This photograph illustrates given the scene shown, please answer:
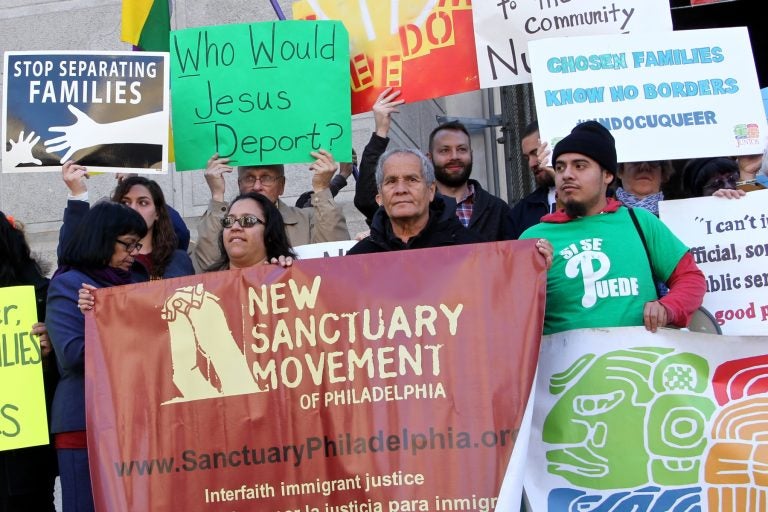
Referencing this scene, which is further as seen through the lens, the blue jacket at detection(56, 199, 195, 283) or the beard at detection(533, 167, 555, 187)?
the beard at detection(533, 167, 555, 187)

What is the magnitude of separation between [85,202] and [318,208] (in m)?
1.14

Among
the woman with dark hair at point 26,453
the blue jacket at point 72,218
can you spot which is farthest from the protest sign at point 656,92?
the woman with dark hair at point 26,453

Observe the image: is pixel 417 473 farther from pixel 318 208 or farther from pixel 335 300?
pixel 318 208

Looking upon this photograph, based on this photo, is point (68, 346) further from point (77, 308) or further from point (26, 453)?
point (26, 453)

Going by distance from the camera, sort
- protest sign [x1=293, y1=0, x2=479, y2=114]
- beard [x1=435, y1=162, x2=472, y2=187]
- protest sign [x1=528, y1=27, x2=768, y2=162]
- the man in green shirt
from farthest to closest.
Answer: protest sign [x1=293, y1=0, x2=479, y2=114] < beard [x1=435, y1=162, x2=472, y2=187] < protest sign [x1=528, y1=27, x2=768, y2=162] < the man in green shirt

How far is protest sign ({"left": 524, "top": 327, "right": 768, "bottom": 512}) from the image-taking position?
15.9 ft

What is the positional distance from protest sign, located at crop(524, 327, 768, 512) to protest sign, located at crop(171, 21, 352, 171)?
2.12 metres

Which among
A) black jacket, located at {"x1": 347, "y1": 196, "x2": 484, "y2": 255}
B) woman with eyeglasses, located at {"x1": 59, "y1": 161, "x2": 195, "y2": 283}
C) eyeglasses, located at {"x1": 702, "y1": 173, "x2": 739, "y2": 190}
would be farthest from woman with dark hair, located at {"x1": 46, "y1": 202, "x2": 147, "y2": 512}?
eyeglasses, located at {"x1": 702, "y1": 173, "x2": 739, "y2": 190}

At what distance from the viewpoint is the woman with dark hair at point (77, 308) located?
5.27 meters

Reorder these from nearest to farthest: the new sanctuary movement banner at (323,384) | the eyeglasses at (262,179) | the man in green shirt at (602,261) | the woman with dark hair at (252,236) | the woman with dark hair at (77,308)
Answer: the new sanctuary movement banner at (323,384) < the man in green shirt at (602,261) < the woman with dark hair at (77,308) < the woman with dark hair at (252,236) < the eyeglasses at (262,179)

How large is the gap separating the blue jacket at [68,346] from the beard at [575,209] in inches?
77.7

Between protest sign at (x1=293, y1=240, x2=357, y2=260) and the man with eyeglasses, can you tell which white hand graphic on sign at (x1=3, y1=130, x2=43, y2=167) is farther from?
protest sign at (x1=293, y1=240, x2=357, y2=260)

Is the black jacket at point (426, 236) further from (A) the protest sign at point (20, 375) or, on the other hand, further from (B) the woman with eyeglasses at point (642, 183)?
(A) the protest sign at point (20, 375)

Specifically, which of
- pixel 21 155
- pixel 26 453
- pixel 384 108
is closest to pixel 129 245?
pixel 26 453
